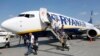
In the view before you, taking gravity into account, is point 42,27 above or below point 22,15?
below

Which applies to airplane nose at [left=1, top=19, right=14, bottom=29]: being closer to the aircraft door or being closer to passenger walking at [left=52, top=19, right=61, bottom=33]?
the aircraft door

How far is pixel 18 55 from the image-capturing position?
13711 millimetres

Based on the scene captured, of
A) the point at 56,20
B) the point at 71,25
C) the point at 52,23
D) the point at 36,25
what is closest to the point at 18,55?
the point at 36,25

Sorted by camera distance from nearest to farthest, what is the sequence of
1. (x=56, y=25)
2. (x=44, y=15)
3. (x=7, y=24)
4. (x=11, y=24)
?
(x=7, y=24) < (x=11, y=24) < (x=44, y=15) < (x=56, y=25)

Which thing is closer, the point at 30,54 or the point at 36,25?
the point at 30,54

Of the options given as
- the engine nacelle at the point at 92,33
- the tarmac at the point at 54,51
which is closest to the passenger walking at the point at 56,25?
the tarmac at the point at 54,51

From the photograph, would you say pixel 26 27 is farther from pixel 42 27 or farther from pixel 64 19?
pixel 64 19

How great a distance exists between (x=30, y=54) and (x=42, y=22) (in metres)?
5.94

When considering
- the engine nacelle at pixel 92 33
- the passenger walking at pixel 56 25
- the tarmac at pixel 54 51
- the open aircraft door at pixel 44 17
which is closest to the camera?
the tarmac at pixel 54 51

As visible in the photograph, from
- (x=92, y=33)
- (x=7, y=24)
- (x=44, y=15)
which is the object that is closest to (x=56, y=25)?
(x=44, y=15)

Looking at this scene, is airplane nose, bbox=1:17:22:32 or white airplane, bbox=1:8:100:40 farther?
white airplane, bbox=1:8:100:40

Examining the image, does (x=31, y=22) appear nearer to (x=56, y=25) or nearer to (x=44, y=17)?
(x=44, y=17)

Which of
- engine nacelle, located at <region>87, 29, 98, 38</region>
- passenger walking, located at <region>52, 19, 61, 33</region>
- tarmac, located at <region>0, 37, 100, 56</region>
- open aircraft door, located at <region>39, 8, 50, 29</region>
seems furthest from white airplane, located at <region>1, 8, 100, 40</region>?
engine nacelle, located at <region>87, 29, 98, 38</region>

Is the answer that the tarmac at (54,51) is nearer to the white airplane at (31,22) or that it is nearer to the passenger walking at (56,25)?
the white airplane at (31,22)
